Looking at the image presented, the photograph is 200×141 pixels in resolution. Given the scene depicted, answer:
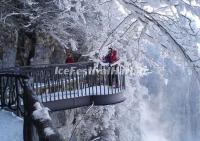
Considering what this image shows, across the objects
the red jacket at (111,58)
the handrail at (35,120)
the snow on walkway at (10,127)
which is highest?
the red jacket at (111,58)

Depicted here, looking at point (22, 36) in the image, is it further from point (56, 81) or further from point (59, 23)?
point (56, 81)

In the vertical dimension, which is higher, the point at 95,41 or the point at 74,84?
the point at 95,41

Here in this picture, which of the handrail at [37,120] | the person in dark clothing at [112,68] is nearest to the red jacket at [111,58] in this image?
the person in dark clothing at [112,68]

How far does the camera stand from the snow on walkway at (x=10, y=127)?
23.8ft

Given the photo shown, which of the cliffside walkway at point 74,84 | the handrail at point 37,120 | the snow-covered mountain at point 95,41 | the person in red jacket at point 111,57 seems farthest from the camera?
the person in red jacket at point 111,57

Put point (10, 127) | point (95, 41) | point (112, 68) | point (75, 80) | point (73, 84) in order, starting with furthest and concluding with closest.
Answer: point (95, 41), point (75, 80), point (112, 68), point (73, 84), point (10, 127)

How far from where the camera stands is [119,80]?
15508mm

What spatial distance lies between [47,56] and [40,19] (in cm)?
279

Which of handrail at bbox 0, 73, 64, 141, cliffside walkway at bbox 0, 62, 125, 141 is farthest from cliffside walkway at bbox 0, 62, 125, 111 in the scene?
handrail at bbox 0, 73, 64, 141

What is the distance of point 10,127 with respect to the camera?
784 cm

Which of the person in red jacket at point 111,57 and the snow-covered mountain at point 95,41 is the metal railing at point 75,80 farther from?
the snow-covered mountain at point 95,41

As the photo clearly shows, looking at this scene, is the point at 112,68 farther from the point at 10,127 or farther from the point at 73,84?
the point at 10,127

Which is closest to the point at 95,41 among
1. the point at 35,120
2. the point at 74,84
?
the point at 74,84

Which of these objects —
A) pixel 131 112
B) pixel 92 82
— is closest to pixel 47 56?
pixel 92 82
